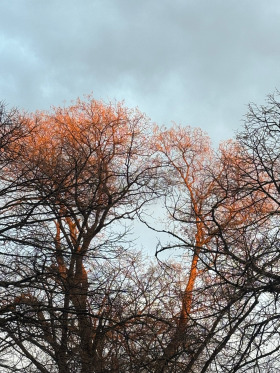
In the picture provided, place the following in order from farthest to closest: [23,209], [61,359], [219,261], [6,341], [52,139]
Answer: [52,139] → [23,209] → [61,359] → [6,341] → [219,261]

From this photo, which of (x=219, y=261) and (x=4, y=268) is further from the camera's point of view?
(x=4, y=268)

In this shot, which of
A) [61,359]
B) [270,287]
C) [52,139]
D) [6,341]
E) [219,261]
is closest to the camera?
[270,287]

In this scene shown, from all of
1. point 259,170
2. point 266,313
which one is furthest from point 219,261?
point 259,170

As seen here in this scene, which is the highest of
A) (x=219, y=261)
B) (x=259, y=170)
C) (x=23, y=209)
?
(x=23, y=209)

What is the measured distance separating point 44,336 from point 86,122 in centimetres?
786

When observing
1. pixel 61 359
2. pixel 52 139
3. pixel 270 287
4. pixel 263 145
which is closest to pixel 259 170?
pixel 263 145

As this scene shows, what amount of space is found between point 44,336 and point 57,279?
3.51 ft

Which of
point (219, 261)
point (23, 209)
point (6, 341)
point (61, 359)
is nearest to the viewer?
point (219, 261)

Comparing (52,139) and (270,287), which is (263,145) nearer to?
(270,287)

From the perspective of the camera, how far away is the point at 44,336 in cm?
718

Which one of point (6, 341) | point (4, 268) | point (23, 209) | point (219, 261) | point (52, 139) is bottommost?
point (219, 261)

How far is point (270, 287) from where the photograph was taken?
18.6 ft

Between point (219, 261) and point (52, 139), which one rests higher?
point (52, 139)

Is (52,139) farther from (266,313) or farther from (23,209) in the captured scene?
(266,313)
